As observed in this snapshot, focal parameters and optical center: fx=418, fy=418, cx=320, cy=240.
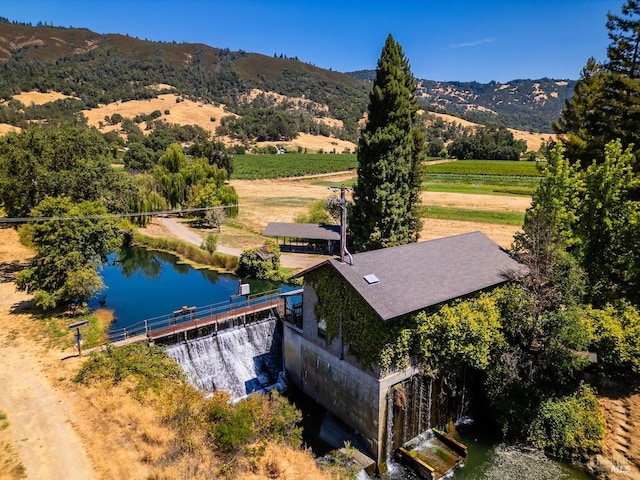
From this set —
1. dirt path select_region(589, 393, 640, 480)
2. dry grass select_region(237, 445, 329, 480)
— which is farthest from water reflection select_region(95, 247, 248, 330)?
dirt path select_region(589, 393, 640, 480)

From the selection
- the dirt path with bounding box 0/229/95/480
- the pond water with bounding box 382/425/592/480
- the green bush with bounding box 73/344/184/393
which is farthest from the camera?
the green bush with bounding box 73/344/184/393

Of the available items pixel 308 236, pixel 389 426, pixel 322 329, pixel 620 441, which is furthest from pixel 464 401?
pixel 308 236

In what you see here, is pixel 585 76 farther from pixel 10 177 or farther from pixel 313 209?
pixel 10 177

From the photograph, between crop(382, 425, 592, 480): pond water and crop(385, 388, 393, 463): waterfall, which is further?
crop(385, 388, 393, 463): waterfall

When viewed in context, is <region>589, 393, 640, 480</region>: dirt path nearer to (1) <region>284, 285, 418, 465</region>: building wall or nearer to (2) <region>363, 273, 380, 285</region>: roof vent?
(1) <region>284, 285, 418, 465</region>: building wall

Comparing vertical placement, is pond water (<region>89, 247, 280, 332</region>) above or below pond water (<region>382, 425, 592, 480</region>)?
above

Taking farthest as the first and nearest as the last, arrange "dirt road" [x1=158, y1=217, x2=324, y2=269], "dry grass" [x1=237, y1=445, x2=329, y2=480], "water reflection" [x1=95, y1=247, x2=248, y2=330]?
"dirt road" [x1=158, y1=217, x2=324, y2=269], "water reflection" [x1=95, y1=247, x2=248, y2=330], "dry grass" [x1=237, y1=445, x2=329, y2=480]
